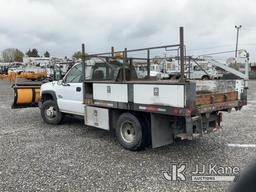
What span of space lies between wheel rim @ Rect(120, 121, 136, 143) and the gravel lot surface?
0.27 m

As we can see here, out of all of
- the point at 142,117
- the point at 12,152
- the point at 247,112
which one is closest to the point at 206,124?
the point at 142,117

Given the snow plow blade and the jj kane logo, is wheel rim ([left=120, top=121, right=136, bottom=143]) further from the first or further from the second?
the snow plow blade

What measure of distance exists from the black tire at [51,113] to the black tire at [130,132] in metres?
3.10

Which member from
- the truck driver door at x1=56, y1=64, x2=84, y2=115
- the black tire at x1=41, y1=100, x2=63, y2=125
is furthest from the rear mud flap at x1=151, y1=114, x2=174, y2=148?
the black tire at x1=41, y1=100, x2=63, y2=125

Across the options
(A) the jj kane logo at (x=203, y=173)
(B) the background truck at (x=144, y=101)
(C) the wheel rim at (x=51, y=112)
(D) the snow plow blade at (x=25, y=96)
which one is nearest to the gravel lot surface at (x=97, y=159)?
(A) the jj kane logo at (x=203, y=173)

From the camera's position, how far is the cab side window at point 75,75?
8531mm

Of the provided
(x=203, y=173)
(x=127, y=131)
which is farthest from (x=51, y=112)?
(x=203, y=173)

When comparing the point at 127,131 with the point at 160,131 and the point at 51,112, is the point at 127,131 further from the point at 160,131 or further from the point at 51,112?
the point at 51,112

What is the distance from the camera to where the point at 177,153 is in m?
6.59

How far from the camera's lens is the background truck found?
18.5 ft

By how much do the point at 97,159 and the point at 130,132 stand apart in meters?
1.06

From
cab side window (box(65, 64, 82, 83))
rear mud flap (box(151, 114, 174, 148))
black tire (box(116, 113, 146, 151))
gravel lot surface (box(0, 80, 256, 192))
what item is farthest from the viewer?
cab side window (box(65, 64, 82, 83))

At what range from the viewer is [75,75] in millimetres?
8688

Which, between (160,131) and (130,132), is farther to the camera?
(130,132)
